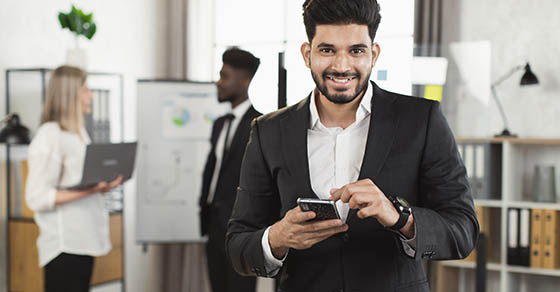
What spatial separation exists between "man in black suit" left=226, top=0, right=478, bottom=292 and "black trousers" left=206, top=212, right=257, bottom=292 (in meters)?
1.87

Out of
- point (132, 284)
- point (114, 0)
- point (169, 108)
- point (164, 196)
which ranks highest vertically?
point (114, 0)

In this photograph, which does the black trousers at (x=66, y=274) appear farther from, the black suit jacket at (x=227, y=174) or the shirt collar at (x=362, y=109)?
the shirt collar at (x=362, y=109)

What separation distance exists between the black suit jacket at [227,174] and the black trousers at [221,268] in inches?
2.1

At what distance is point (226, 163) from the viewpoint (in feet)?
11.1

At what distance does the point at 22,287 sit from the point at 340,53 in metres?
3.21

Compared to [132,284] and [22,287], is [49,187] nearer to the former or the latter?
[22,287]

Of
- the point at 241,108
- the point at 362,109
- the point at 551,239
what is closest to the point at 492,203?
the point at 551,239

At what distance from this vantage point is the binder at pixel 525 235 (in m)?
3.75

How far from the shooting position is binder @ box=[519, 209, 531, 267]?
3.75 metres

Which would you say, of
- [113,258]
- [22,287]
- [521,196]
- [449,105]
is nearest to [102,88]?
[113,258]

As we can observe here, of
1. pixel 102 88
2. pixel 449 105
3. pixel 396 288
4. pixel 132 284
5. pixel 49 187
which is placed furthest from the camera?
pixel 132 284

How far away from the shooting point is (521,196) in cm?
398

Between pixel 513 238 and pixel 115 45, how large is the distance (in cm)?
312

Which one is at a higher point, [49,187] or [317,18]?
[317,18]
